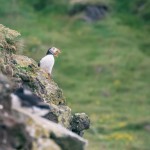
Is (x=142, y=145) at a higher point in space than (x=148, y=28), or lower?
lower

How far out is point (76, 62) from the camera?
2719 inches

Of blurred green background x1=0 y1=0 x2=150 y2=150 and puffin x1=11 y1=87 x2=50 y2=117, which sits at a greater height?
blurred green background x1=0 y1=0 x2=150 y2=150

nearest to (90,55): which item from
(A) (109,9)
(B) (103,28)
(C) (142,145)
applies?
(B) (103,28)

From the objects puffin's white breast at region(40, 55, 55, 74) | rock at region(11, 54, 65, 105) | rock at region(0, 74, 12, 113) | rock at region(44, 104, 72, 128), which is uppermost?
puffin's white breast at region(40, 55, 55, 74)

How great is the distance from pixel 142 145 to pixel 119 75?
66.8 feet

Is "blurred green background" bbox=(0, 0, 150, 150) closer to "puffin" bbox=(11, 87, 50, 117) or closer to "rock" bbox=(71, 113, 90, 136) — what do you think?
"rock" bbox=(71, 113, 90, 136)

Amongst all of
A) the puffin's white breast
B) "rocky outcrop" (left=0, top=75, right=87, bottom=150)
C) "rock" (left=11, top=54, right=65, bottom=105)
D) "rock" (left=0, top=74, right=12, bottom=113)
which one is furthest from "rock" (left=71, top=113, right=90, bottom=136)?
"rock" (left=0, top=74, right=12, bottom=113)

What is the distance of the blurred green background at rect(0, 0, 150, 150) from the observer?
51.1 metres

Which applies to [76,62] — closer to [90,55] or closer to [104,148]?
[90,55]

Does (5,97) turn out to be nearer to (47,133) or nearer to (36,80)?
(47,133)

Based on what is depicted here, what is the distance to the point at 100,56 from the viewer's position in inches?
2771

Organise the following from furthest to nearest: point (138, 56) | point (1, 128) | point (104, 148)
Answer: point (138, 56)
point (104, 148)
point (1, 128)

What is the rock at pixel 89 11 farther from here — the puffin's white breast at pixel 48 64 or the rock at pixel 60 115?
the rock at pixel 60 115

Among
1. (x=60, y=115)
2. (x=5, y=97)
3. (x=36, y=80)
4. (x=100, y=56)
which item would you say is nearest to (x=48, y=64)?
(x=36, y=80)
